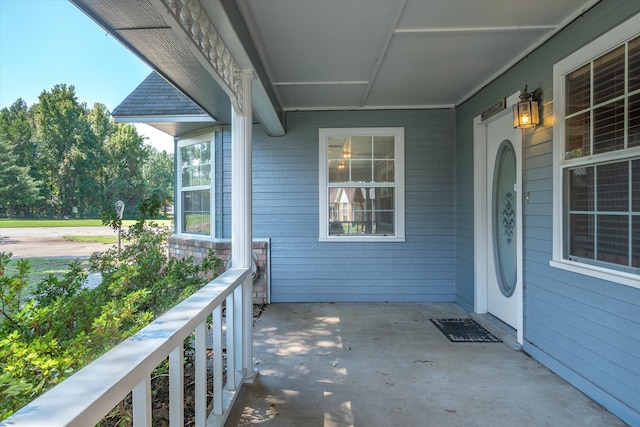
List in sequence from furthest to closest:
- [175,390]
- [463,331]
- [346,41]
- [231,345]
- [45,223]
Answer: [463,331] → [346,41] → [231,345] → [45,223] → [175,390]

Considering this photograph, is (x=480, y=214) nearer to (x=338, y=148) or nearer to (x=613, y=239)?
(x=613, y=239)

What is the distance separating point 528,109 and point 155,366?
3.26m

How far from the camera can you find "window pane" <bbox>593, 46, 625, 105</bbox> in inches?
87.7

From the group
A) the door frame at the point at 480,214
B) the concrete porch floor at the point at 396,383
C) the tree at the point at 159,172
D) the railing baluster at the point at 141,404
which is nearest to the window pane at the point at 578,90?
the door frame at the point at 480,214

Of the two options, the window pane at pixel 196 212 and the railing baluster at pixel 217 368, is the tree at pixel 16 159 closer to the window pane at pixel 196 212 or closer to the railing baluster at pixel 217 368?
the railing baluster at pixel 217 368

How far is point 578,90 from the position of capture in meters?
2.61

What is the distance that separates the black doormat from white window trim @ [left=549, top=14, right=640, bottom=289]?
3.70 feet

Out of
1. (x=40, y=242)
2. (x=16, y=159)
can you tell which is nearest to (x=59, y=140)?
(x=16, y=159)

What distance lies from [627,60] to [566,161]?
75 centimetres

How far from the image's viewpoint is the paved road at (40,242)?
5.39 ft

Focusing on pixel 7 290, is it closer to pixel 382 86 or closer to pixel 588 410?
pixel 588 410

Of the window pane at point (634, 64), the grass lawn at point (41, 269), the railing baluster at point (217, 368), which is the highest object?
the window pane at point (634, 64)

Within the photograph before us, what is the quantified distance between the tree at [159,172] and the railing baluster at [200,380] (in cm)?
394

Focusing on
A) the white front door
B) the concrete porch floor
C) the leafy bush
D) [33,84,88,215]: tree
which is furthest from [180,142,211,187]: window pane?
the white front door
